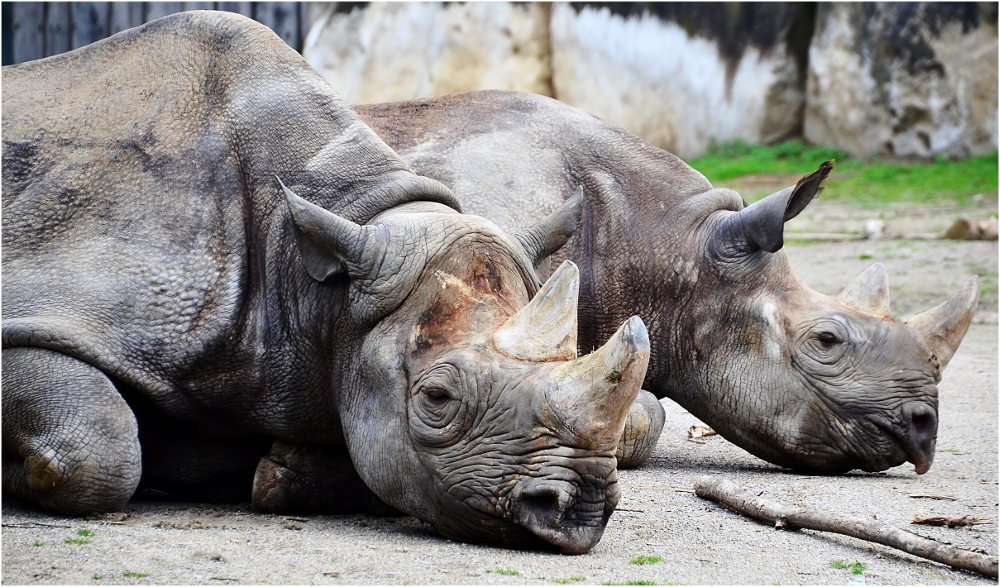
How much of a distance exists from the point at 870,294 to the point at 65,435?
361 centimetres

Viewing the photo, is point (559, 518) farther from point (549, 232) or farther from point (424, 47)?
point (424, 47)

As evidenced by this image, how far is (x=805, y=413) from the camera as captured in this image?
5324 mm

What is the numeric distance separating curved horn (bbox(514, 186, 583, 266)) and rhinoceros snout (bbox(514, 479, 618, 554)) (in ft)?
4.08

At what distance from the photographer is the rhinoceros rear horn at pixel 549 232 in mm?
4543

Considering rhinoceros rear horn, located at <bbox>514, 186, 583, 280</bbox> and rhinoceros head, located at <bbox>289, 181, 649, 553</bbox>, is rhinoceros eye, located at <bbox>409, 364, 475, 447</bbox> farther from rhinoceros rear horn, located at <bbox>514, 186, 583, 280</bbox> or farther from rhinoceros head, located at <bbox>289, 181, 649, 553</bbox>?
rhinoceros rear horn, located at <bbox>514, 186, 583, 280</bbox>

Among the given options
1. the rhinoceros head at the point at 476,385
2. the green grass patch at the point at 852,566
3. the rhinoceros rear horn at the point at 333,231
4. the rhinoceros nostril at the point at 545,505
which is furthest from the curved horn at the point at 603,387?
the rhinoceros rear horn at the point at 333,231

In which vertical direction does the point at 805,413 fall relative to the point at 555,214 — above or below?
below

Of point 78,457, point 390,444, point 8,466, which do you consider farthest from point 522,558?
point 8,466

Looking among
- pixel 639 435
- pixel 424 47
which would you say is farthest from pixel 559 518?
pixel 424 47

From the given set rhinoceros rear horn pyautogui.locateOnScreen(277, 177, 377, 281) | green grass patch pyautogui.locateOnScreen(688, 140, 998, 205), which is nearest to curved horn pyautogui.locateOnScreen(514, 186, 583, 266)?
rhinoceros rear horn pyautogui.locateOnScreen(277, 177, 377, 281)

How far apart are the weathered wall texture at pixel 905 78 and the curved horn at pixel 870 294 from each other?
34.1ft

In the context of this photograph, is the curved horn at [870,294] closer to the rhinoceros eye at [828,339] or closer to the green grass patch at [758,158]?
the rhinoceros eye at [828,339]

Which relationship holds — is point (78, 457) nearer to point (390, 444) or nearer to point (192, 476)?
point (192, 476)

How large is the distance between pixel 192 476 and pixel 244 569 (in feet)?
4.72
